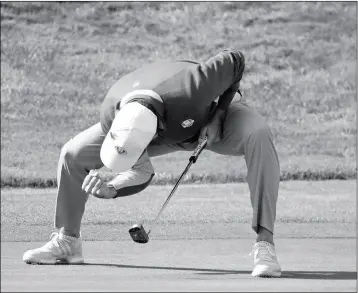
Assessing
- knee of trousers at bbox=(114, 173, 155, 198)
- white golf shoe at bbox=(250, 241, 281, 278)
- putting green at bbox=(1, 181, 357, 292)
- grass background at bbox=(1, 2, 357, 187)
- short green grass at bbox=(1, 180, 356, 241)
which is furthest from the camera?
grass background at bbox=(1, 2, 357, 187)

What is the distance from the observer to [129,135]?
271cm

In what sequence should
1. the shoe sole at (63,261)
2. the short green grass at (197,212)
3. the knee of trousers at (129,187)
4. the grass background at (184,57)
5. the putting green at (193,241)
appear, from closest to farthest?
the putting green at (193,241), the knee of trousers at (129,187), the shoe sole at (63,261), the short green grass at (197,212), the grass background at (184,57)

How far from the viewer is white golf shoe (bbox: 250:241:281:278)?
2.85 meters

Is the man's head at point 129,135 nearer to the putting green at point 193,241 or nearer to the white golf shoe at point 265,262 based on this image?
the putting green at point 193,241

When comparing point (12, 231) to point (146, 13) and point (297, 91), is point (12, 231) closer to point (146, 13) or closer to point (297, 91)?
point (297, 91)

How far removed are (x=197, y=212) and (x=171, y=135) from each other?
95.3 inches

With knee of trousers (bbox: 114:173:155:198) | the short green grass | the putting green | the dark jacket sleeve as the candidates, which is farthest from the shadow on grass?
the short green grass

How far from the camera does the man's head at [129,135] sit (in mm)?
2713

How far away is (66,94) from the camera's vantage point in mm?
8234

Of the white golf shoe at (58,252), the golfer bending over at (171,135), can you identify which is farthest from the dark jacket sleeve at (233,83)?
the white golf shoe at (58,252)

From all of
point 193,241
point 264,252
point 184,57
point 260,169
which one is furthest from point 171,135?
point 184,57

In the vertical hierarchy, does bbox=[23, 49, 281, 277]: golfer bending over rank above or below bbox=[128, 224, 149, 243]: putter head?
above

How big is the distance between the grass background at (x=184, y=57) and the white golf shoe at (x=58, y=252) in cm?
353

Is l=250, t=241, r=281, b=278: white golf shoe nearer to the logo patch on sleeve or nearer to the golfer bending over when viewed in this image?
the golfer bending over
